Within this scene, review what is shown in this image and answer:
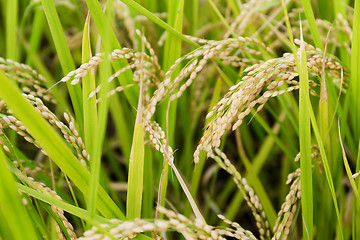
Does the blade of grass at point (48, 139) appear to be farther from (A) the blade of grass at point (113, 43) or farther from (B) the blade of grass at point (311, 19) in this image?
(B) the blade of grass at point (311, 19)

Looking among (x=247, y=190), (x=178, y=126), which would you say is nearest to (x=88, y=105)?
(x=247, y=190)

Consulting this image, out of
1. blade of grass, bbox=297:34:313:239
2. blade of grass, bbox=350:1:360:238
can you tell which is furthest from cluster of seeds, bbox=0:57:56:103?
blade of grass, bbox=350:1:360:238

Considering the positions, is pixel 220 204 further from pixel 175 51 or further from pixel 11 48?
pixel 11 48

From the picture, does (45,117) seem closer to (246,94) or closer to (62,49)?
(62,49)

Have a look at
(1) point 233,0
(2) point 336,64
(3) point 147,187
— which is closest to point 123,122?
(3) point 147,187

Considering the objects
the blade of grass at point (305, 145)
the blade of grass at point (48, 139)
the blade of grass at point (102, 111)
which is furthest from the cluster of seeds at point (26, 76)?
the blade of grass at point (305, 145)

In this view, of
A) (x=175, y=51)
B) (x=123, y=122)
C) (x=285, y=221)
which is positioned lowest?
(x=285, y=221)
